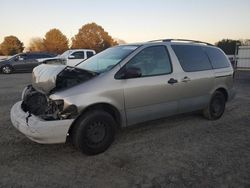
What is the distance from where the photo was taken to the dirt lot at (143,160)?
11.4 feet

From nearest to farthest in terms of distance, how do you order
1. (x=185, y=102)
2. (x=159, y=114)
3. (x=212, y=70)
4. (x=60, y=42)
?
(x=159, y=114) < (x=185, y=102) < (x=212, y=70) < (x=60, y=42)

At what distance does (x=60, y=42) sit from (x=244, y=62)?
45.4 metres

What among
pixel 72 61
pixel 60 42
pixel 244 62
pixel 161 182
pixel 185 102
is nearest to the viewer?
pixel 161 182

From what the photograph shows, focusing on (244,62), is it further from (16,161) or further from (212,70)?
(16,161)

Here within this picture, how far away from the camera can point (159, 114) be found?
5020 millimetres

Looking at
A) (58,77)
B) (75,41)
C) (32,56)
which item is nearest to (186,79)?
(58,77)

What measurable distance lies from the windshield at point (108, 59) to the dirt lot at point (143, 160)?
1.33 metres

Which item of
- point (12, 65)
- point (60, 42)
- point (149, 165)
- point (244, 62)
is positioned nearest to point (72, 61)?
point (12, 65)

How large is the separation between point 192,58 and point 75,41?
6176 centimetres

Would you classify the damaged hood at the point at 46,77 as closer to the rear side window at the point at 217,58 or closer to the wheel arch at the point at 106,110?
the wheel arch at the point at 106,110

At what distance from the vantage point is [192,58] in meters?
5.64

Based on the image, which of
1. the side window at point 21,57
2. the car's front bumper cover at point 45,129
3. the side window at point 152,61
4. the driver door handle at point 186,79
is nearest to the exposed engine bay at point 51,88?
the car's front bumper cover at point 45,129

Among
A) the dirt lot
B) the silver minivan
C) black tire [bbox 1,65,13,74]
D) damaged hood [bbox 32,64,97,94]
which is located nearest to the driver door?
the silver minivan

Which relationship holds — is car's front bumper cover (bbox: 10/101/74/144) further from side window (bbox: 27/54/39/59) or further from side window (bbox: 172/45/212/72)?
side window (bbox: 27/54/39/59)
